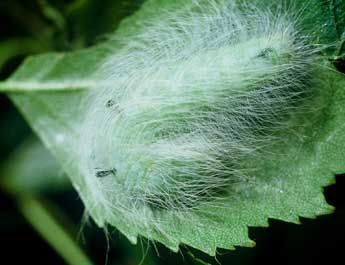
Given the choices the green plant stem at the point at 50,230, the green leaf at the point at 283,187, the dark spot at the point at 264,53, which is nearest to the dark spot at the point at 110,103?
the green leaf at the point at 283,187

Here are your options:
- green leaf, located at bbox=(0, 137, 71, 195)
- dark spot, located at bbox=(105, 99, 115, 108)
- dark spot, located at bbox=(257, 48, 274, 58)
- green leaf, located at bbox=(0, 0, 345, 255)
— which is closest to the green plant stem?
green leaf, located at bbox=(0, 137, 71, 195)

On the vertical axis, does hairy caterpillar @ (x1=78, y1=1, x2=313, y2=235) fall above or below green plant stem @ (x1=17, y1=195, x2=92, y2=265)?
above

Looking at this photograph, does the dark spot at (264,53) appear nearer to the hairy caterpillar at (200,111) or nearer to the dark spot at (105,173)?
the hairy caterpillar at (200,111)

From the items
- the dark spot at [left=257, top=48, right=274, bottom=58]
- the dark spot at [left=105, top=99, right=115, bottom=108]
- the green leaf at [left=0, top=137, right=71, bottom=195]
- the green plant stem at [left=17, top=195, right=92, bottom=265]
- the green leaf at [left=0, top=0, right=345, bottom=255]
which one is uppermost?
the dark spot at [left=257, top=48, right=274, bottom=58]

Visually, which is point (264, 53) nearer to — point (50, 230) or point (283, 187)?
point (283, 187)

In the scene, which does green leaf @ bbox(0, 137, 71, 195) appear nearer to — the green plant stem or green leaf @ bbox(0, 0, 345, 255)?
the green plant stem

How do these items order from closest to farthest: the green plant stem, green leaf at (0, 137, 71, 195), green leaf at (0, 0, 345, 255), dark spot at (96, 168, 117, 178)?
1. green leaf at (0, 0, 345, 255)
2. dark spot at (96, 168, 117, 178)
3. the green plant stem
4. green leaf at (0, 137, 71, 195)

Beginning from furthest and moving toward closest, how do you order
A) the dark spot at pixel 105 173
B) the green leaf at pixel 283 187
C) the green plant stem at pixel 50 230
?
the green plant stem at pixel 50 230, the dark spot at pixel 105 173, the green leaf at pixel 283 187
